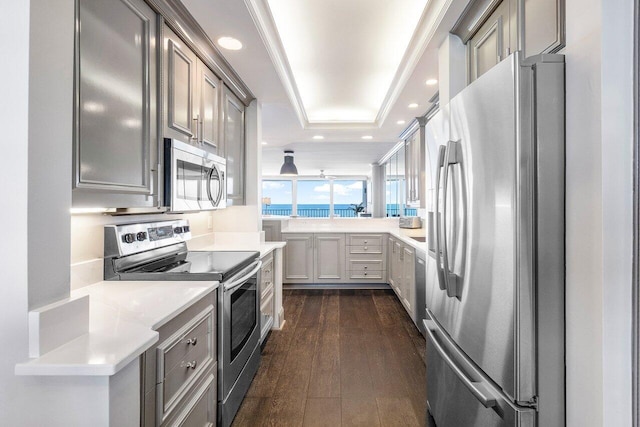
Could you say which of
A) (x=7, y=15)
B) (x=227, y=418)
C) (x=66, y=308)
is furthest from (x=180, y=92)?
(x=227, y=418)

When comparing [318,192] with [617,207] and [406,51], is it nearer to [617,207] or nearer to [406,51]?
[406,51]

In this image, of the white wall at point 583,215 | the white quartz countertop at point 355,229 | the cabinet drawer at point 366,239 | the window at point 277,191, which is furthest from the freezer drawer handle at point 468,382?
the window at point 277,191

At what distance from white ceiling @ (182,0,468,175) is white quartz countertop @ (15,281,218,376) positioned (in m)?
1.45

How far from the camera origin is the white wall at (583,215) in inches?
38.7

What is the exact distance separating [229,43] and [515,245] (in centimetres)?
201

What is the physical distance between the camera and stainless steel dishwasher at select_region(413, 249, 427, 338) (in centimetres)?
291

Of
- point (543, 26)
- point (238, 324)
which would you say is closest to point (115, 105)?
point (238, 324)

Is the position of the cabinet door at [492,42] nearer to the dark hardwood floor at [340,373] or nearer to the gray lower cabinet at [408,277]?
the gray lower cabinet at [408,277]

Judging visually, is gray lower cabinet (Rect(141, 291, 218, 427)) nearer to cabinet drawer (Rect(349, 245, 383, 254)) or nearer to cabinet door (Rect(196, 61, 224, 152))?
cabinet door (Rect(196, 61, 224, 152))

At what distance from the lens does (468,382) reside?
132 centimetres

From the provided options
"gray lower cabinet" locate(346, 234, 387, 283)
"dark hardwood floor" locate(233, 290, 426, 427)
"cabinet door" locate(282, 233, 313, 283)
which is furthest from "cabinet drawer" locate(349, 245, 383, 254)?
"dark hardwood floor" locate(233, 290, 426, 427)

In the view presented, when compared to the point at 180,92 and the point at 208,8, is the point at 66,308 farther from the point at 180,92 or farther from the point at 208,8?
the point at 208,8

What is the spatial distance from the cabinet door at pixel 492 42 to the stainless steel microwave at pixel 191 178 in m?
1.70

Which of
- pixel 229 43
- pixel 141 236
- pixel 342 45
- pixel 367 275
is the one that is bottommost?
pixel 367 275
